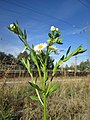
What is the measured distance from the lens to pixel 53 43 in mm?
1326

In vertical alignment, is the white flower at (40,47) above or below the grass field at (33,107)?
above

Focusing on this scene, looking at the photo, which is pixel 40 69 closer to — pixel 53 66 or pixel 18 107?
pixel 53 66

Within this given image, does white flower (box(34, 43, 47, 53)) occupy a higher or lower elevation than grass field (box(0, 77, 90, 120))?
higher

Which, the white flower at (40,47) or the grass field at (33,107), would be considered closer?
the white flower at (40,47)

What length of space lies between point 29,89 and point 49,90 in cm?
290

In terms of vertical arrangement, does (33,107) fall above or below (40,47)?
below

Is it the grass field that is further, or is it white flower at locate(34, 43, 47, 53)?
the grass field

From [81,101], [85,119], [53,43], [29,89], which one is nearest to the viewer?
[53,43]

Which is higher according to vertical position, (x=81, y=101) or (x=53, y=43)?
(x=53, y=43)

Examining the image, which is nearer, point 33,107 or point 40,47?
point 40,47

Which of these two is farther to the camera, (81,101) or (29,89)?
(29,89)

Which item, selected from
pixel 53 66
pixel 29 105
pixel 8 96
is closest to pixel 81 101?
pixel 29 105

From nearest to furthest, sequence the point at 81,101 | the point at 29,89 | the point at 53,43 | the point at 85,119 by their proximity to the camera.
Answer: the point at 53,43, the point at 85,119, the point at 81,101, the point at 29,89

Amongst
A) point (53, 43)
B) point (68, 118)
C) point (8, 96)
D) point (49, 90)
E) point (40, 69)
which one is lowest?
point (68, 118)
